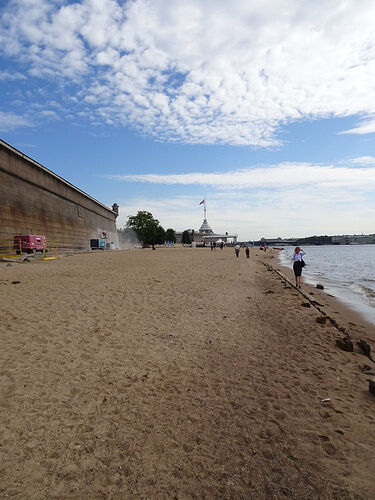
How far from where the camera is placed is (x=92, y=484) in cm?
301

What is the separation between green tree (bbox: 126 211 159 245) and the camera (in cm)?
9644

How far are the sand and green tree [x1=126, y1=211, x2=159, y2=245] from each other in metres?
88.3

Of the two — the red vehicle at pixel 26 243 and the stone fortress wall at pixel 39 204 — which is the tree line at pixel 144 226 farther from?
the red vehicle at pixel 26 243

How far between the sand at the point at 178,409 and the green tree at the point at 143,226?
8827 cm

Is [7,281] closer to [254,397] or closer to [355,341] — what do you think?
[254,397]

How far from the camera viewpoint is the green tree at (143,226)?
96.4m

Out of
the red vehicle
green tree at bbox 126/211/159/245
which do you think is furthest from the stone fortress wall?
green tree at bbox 126/211/159/245

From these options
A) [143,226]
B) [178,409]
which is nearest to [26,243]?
[178,409]

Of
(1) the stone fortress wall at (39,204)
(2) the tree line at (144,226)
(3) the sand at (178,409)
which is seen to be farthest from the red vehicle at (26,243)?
(2) the tree line at (144,226)

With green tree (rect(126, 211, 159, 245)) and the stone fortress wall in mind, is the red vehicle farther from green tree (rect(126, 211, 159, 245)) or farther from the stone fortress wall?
Answer: green tree (rect(126, 211, 159, 245))

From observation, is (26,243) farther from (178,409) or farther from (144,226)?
(144,226)

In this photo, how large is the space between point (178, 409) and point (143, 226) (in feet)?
307

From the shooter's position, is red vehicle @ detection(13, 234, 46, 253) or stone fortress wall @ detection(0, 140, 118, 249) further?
stone fortress wall @ detection(0, 140, 118, 249)

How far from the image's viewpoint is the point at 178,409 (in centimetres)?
436
